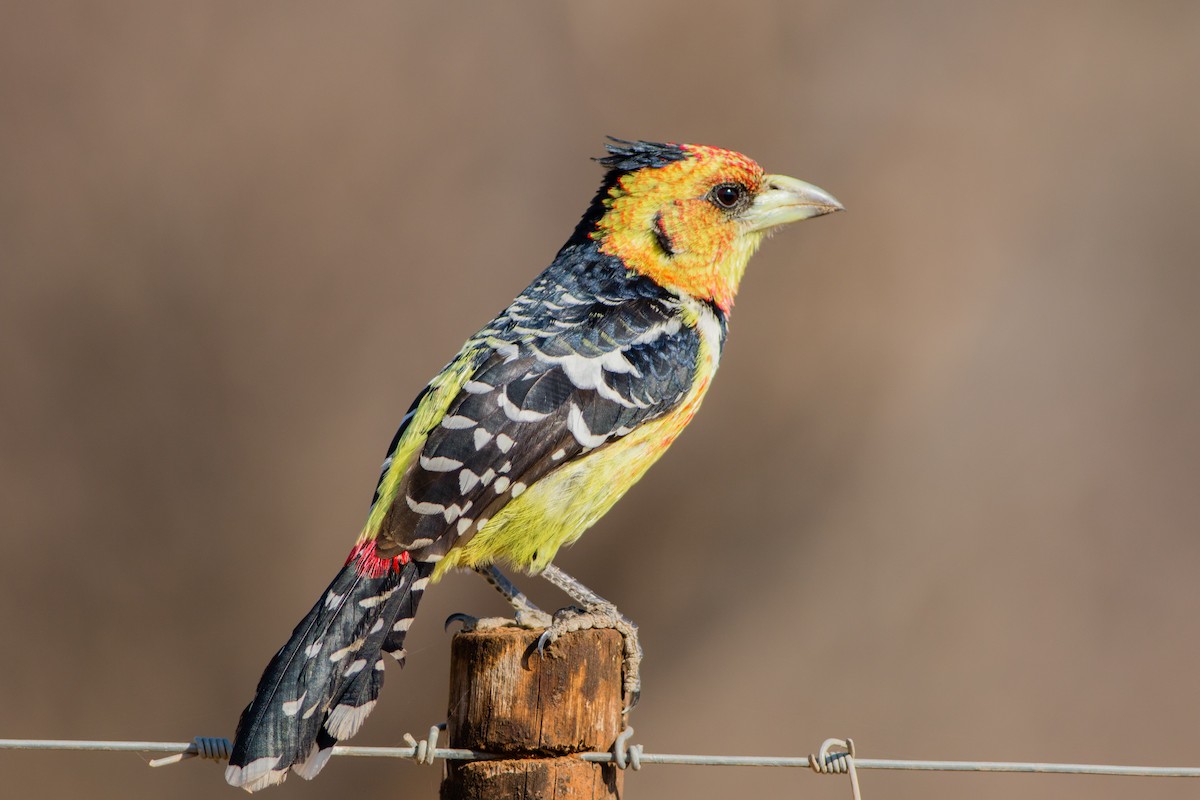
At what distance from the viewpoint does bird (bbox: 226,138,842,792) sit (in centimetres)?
253

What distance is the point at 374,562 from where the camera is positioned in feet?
8.86

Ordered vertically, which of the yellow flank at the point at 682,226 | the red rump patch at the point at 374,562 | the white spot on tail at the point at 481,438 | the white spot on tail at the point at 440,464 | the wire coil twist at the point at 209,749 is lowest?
the wire coil twist at the point at 209,749

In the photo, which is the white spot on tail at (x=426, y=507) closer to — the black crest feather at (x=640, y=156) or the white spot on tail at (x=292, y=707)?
the white spot on tail at (x=292, y=707)

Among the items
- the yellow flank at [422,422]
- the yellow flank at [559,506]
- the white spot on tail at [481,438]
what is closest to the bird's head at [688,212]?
the yellow flank at [559,506]

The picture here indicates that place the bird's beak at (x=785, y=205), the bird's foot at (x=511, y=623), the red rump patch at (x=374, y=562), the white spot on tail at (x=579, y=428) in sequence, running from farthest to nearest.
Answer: the bird's beak at (x=785, y=205) → the white spot on tail at (x=579, y=428) → the red rump patch at (x=374, y=562) → the bird's foot at (x=511, y=623)

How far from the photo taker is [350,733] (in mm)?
2504

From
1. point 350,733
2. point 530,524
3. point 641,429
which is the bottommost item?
point 350,733

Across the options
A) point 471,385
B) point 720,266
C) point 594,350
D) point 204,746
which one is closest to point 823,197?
point 720,266

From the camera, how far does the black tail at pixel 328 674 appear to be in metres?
2.39

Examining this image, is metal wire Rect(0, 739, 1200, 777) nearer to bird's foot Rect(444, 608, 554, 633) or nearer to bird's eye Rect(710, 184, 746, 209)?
bird's foot Rect(444, 608, 554, 633)

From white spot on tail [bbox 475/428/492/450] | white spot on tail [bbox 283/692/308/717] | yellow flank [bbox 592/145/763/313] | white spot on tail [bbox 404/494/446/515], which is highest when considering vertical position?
yellow flank [bbox 592/145/763/313]

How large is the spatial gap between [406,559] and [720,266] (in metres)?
1.44

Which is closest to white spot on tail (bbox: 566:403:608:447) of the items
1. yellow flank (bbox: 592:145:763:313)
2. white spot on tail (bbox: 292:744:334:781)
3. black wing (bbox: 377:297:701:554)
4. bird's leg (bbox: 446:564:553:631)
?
black wing (bbox: 377:297:701:554)

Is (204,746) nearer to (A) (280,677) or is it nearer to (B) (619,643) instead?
(A) (280,677)
